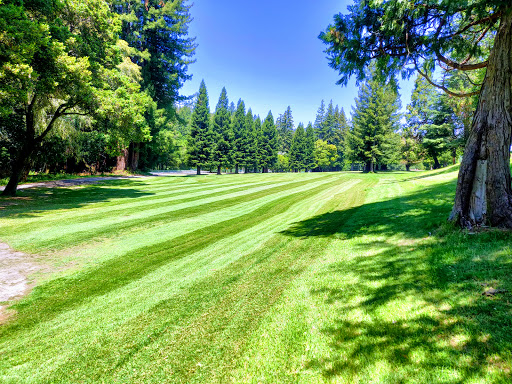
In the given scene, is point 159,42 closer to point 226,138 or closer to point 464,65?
point 226,138

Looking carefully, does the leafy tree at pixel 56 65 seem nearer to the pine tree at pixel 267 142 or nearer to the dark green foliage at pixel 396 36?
the dark green foliage at pixel 396 36

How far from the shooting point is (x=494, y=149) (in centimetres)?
434

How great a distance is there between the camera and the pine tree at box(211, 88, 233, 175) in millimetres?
41812

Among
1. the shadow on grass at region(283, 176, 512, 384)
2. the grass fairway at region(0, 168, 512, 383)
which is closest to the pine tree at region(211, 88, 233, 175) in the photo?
the grass fairway at region(0, 168, 512, 383)

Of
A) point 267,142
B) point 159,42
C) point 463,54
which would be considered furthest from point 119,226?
point 267,142

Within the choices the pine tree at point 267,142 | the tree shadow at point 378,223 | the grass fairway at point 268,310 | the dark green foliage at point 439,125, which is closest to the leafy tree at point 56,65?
the grass fairway at point 268,310

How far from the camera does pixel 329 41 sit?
211 inches

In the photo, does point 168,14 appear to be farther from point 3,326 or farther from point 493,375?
point 493,375

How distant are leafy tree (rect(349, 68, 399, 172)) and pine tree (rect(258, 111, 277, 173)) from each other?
19.3 meters

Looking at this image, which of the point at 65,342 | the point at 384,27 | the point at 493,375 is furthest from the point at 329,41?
the point at 65,342

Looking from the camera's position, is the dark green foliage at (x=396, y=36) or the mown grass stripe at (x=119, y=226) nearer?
the dark green foliage at (x=396, y=36)

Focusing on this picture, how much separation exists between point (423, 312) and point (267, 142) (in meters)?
52.4

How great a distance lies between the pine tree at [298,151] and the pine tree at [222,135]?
1963 centimetres

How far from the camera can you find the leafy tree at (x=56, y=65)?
7.37 m
